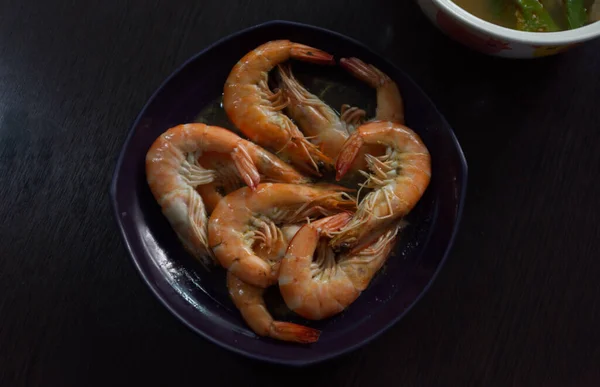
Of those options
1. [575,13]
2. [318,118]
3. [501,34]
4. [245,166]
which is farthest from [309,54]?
[575,13]

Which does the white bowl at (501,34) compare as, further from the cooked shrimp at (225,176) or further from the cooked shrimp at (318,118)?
the cooked shrimp at (225,176)

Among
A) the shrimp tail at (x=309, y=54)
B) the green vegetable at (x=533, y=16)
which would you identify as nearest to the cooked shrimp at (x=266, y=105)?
the shrimp tail at (x=309, y=54)

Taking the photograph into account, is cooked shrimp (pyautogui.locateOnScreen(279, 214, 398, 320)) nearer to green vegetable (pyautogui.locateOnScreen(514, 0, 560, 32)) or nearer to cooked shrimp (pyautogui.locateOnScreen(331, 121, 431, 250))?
cooked shrimp (pyautogui.locateOnScreen(331, 121, 431, 250))

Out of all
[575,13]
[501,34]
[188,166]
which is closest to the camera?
[501,34]

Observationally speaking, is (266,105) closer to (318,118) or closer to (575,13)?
(318,118)

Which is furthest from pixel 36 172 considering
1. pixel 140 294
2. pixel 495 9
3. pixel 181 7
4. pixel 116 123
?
pixel 495 9

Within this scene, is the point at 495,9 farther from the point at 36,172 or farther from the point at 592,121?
the point at 36,172
